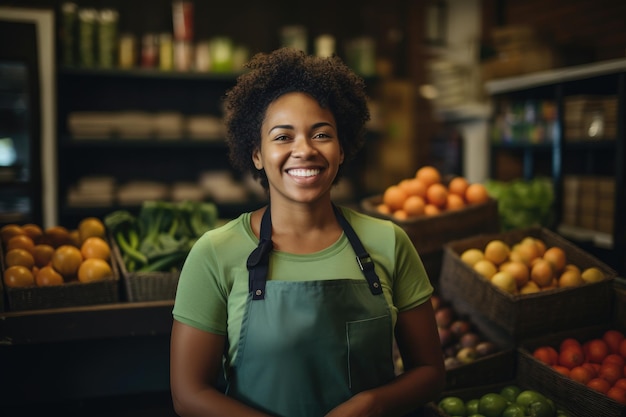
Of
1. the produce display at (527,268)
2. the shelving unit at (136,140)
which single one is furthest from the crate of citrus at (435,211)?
the shelving unit at (136,140)

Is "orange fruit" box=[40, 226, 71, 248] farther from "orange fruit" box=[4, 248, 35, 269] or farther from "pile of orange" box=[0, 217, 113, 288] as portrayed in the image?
"orange fruit" box=[4, 248, 35, 269]

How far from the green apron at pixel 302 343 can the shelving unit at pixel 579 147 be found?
7.25 feet

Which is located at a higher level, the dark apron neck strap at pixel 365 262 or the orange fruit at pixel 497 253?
the dark apron neck strap at pixel 365 262

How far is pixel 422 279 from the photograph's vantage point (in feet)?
5.18

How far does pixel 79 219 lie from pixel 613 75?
416 cm

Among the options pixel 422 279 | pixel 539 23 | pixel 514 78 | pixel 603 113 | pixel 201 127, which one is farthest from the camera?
pixel 539 23

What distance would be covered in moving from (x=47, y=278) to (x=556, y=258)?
2.01 m

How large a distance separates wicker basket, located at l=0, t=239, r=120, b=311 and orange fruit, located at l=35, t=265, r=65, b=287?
0.13 feet

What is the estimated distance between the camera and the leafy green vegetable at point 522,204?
331 cm

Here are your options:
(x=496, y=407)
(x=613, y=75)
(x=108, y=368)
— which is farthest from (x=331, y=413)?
(x=613, y=75)

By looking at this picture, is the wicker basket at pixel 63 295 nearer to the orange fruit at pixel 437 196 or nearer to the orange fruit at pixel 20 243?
the orange fruit at pixel 20 243

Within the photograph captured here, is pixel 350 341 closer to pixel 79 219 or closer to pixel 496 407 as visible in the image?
pixel 496 407

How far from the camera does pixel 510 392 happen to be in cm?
203

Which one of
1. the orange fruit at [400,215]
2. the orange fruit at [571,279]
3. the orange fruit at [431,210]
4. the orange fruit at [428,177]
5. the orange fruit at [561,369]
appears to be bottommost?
the orange fruit at [561,369]
